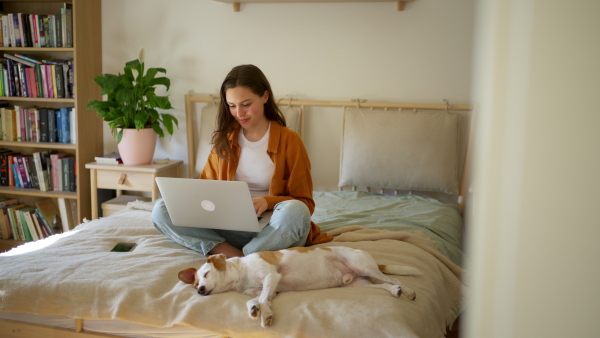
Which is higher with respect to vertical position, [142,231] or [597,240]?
[597,240]

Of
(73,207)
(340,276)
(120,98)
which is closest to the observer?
(340,276)

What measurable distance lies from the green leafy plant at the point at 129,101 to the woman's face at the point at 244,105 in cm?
110

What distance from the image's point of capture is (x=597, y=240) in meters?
0.16

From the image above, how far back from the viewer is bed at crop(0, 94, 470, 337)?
4.65 ft

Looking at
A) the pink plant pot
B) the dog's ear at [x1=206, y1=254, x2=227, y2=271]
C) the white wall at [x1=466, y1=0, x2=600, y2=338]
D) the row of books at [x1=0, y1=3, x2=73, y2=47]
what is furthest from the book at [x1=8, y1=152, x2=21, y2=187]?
the white wall at [x1=466, y1=0, x2=600, y2=338]

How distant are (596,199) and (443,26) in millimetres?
2945

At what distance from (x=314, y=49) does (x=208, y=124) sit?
75 centimetres

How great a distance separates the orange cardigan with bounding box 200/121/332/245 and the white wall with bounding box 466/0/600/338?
5.64ft

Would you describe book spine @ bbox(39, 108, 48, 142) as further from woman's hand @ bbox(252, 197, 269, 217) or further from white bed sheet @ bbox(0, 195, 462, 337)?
woman's hand @ bbox(252, 197, 269, 217)

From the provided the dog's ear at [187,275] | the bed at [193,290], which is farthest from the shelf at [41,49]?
the dog's ear at [187,275]

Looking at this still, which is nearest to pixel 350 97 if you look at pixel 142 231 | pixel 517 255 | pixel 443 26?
pixel 443 26

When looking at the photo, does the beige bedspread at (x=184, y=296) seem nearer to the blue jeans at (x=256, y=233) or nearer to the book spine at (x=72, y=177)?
the blue jeans at (x=256, y=233)

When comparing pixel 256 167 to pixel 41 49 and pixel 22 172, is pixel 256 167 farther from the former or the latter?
pixel 22 172

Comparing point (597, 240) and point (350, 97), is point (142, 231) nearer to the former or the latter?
point (350, 97)
